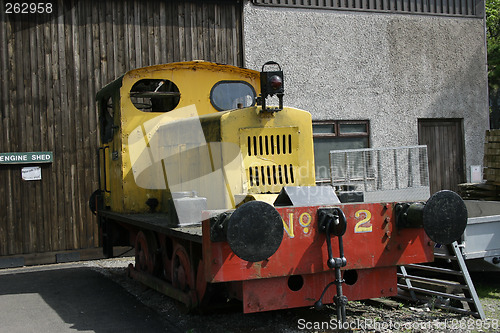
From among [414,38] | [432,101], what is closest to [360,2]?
[414,38]

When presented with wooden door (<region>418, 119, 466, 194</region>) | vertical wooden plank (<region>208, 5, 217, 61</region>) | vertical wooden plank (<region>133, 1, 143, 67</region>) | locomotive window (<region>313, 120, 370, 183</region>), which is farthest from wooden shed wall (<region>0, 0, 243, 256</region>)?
wooden door (<region>418, 119, 466, 194</region>)

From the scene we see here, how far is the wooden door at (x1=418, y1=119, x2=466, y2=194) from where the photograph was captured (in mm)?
12352

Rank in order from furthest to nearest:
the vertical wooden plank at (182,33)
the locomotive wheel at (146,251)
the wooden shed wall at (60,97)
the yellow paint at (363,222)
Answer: the vertical wooden plank at (182,33)
the wooden shed wall at (60,97)
the locomotive wheel at (146,251)
the yellow paint at (363,222)

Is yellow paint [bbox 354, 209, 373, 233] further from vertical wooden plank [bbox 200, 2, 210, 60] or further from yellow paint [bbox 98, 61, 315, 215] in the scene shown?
vertical wooden plank [bbox 200, 2, 210, 60]

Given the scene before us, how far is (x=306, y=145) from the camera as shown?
559 centimetres

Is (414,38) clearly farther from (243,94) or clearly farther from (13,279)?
(13,279)

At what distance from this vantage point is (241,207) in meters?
4.14

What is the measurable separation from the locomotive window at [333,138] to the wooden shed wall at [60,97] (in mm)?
3425

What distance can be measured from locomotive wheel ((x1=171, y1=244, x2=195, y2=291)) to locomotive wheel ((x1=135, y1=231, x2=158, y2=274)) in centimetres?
72

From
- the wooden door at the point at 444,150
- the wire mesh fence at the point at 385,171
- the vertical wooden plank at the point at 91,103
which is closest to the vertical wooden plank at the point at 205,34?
the vertical wooden plank at the point at 91,103

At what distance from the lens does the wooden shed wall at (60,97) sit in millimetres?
9641

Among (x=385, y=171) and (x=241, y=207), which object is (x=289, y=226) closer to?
(x=241, y=207)

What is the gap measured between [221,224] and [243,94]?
3.08 metres

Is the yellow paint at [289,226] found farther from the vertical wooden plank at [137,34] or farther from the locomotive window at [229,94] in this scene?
the vertical wooden plank at [137,34]
